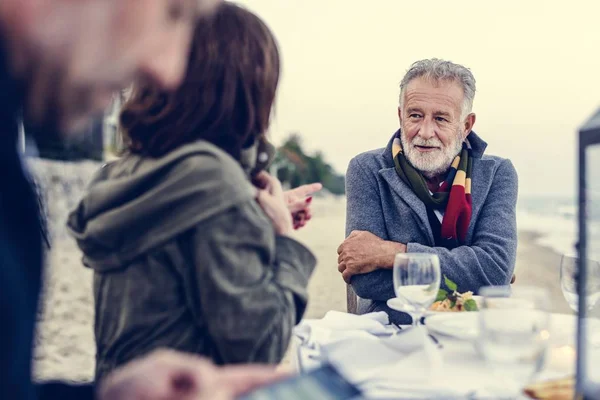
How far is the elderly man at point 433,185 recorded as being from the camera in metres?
2.33

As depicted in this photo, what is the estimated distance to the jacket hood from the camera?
0.98 m

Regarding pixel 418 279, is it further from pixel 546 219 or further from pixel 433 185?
pixel 546 219

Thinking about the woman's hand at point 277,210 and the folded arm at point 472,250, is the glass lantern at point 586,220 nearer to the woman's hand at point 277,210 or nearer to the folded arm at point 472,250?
the woman's hand at point 277,210

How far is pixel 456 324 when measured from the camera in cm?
→ 139

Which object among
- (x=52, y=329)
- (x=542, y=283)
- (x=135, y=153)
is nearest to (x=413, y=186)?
(x=135, y=153)

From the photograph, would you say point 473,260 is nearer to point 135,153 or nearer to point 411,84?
point 411,84

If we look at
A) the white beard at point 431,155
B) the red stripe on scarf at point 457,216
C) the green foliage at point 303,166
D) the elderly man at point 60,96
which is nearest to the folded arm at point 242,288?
the elderly man at point 60,96

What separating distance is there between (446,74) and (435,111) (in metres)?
0.17

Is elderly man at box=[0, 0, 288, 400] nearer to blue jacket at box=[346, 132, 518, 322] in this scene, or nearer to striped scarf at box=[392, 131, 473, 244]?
blue jacket at box=[346, 132, 518, 322]

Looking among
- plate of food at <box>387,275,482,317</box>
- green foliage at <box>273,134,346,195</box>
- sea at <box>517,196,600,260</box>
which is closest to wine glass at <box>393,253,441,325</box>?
plate of food at <box>387,275,482,317</box>

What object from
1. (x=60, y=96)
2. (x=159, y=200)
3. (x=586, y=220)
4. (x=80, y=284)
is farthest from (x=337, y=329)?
(x=80, y=284)

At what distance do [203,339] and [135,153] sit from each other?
387mm

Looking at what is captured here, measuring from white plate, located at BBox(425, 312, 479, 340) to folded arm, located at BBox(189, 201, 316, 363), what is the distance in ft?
1.62

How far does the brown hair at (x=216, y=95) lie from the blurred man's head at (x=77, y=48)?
198 mm
